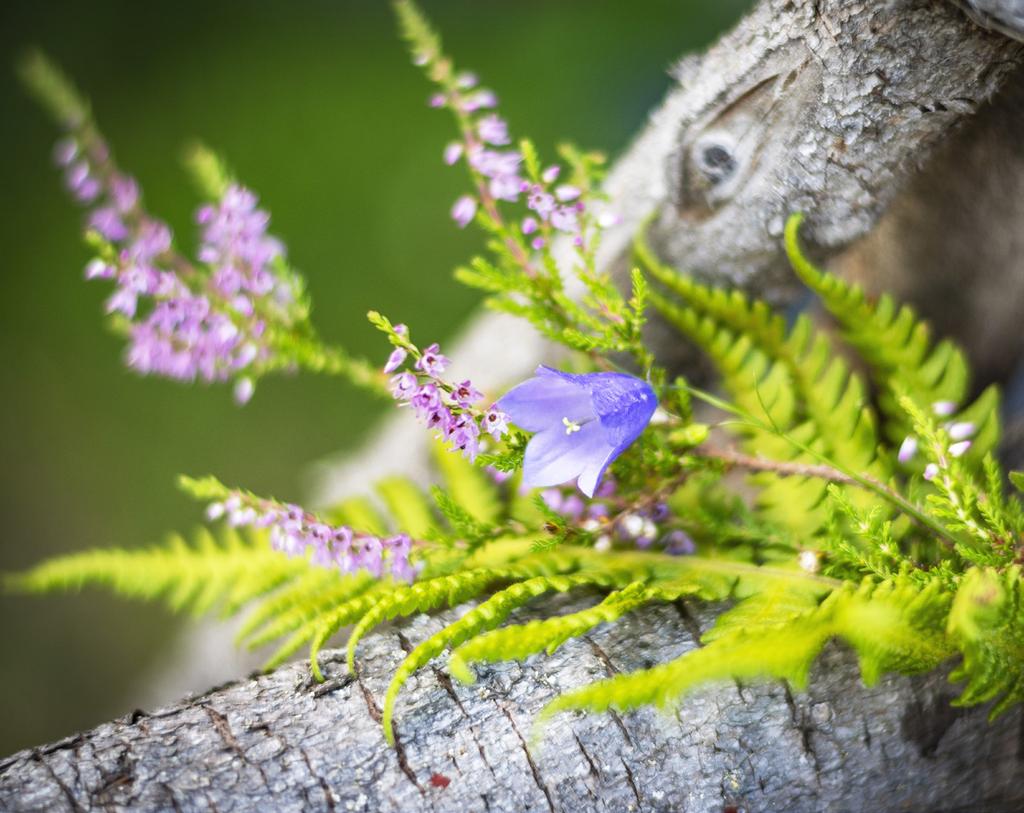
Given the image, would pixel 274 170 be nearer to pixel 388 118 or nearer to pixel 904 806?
pixel 388 118

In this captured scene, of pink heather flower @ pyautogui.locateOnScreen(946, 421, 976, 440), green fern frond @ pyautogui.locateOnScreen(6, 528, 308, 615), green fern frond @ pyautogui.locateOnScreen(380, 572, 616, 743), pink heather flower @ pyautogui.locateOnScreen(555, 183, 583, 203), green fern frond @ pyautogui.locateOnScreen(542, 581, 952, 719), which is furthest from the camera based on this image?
green fern frond @ pyautogui.locateOnScreen(6, 528, 308, 615)

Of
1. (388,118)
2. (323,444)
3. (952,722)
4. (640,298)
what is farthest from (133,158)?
(952,722)

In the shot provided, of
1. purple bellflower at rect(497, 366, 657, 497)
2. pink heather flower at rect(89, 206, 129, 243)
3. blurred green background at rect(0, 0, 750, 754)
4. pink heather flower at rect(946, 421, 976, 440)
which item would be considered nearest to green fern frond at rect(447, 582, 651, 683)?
purple bellflower at rect(497, 366, 657, 497)

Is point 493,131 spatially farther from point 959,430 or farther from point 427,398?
point 959,430

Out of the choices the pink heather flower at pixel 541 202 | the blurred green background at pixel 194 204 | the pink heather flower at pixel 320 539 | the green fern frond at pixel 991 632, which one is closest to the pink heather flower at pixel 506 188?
the pink heather flower at pixel 541 202

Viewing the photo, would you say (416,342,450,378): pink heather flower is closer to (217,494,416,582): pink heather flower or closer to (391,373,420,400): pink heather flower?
(391,373,420,400): pink heather flower

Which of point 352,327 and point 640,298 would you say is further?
point 352,327

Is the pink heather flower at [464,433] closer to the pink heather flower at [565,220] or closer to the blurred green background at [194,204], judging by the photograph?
the pink heather flower at [565,220]
